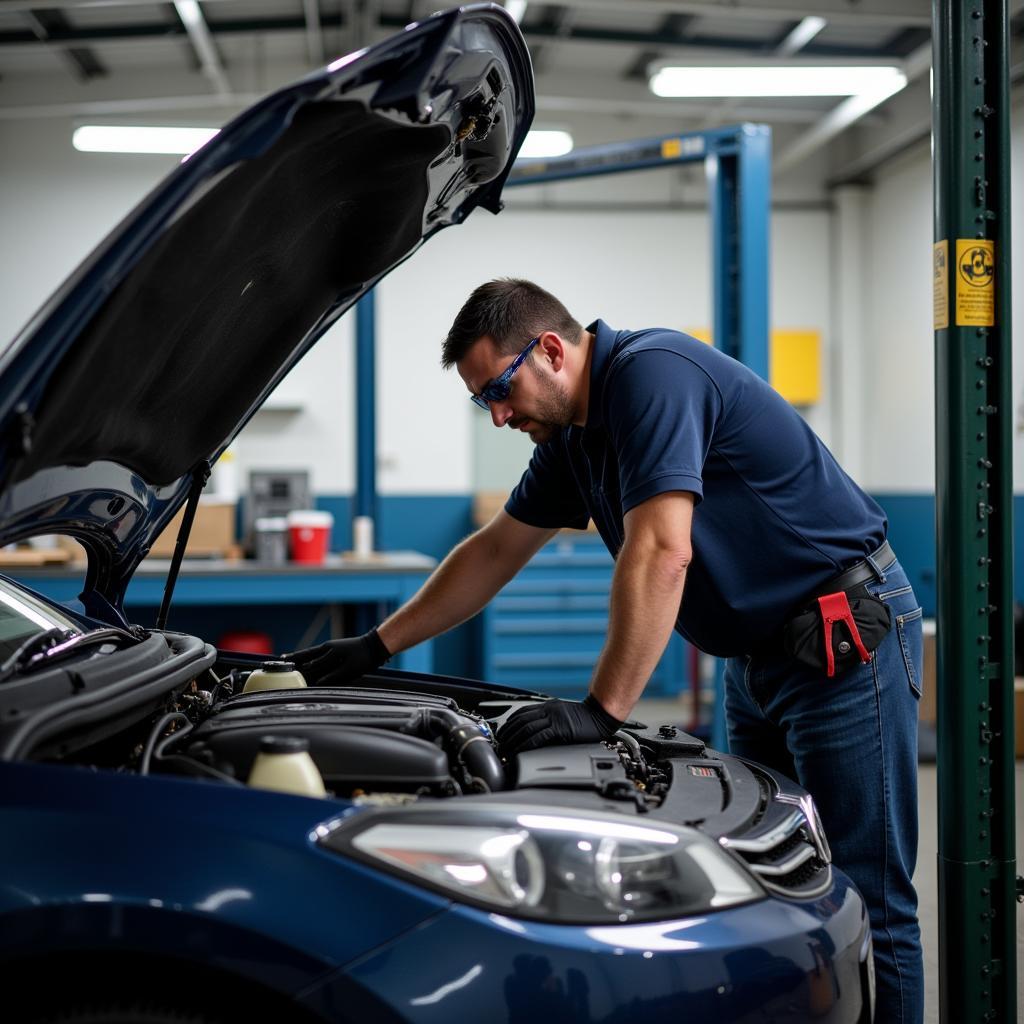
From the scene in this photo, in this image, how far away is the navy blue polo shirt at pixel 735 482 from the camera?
176 centimetres

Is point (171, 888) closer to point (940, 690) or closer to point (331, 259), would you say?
point (331, 259)

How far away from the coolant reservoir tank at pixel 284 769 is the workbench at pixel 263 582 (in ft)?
10.8

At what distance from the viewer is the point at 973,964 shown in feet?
6.13

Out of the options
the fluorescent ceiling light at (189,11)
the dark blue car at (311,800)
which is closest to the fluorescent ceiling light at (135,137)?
the fluorescent ceiling light at (189,11)

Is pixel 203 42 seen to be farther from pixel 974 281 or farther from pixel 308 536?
pixel 974 281

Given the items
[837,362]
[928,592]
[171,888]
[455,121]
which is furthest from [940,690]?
[837,362]

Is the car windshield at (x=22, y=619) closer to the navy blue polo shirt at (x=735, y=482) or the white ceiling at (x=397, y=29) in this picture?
the navy blue polo shirt at (x=735, y=482)

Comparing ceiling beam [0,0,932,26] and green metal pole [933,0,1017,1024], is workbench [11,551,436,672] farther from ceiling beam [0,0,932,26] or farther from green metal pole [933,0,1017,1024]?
green metal pole [933,0,1017,1024]

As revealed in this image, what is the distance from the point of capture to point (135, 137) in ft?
21.0

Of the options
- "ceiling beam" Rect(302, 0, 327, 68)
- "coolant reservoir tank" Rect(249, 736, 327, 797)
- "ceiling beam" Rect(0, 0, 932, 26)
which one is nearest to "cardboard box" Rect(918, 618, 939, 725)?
"ceiling beam" Rect(0, 0, 932, 26)

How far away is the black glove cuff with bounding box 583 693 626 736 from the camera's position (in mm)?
1614

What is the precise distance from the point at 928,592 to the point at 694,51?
3975 millimetres

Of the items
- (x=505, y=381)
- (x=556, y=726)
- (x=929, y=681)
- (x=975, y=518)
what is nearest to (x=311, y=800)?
(x=556, y=726)

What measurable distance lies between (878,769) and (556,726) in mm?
610
